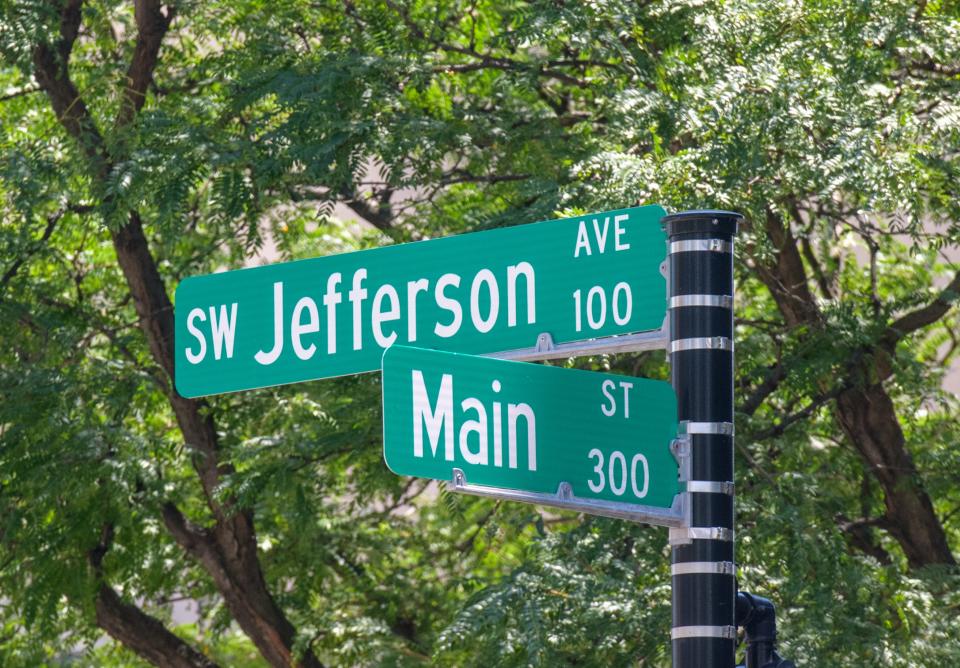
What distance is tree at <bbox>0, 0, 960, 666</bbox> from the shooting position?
7562 mm

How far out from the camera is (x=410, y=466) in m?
3.10

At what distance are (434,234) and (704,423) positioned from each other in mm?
6744

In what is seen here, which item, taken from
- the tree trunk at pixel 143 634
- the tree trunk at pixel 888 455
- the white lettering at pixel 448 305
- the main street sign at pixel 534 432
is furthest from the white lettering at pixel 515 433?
the tree trunk at pixel 143 634

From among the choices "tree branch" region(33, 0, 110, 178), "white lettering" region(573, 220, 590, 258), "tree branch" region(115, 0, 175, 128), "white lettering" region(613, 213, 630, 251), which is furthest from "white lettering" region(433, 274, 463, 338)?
"tree branch" region(115, 0, 175, 128)

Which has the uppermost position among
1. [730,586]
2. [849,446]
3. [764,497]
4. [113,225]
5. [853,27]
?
[853,27]

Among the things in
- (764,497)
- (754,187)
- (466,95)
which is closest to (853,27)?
(754,187)

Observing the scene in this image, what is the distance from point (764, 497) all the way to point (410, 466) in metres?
5.07

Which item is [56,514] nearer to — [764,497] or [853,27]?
[764,497]

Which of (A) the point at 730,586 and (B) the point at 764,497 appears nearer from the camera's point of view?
(A) the point at 730,586

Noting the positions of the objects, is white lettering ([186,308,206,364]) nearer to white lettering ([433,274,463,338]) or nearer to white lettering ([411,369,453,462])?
white lettering ([433,274,463,338])

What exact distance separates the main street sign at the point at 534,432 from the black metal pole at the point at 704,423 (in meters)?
0.06

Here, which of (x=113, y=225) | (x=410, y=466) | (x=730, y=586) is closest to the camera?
(x=410, y=466)

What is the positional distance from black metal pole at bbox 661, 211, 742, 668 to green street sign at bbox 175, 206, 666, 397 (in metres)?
0.08

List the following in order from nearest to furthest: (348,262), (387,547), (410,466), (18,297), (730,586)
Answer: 1. (410,466)
2. (730,586)
3. (348,262)
4. (18,297)
5. (387,547)
